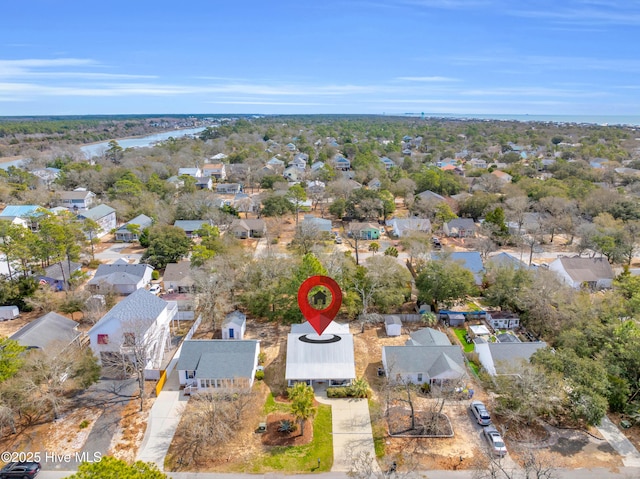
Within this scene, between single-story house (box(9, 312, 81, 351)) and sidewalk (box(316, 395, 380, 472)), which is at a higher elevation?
single-story house (box(9, 312, 81, 351))

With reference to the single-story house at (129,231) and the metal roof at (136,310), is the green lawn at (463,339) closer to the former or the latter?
the metal roof at (136,310)

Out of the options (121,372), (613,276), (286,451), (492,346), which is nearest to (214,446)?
(286,451)

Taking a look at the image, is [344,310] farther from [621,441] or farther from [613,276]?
[613,276]

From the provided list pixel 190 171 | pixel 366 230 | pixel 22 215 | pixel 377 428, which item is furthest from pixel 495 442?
pixel 190 171

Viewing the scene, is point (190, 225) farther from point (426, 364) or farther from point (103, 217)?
point (426, 364)

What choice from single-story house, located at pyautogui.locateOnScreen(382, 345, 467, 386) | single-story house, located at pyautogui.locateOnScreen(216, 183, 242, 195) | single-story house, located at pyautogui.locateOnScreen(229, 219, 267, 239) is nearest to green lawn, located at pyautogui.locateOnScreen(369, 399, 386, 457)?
single-story house, located at pyautogui.locateOnScreen(382, 345, 467, 386)

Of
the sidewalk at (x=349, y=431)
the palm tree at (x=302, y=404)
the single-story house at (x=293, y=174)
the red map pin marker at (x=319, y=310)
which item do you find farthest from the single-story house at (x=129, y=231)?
the palm tree at (x=302, y=404)

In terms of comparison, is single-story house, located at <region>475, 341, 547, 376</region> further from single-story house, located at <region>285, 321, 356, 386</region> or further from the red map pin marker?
the red map pin marker
